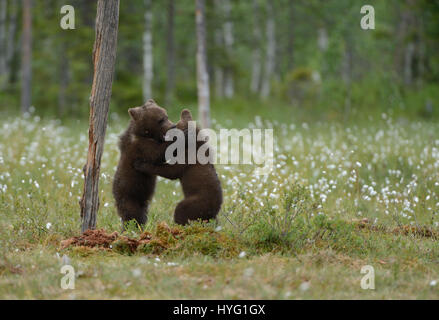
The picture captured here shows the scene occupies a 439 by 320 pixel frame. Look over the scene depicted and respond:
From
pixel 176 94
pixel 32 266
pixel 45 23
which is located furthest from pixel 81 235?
pixel 176 94

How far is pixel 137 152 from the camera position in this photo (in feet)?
21.3

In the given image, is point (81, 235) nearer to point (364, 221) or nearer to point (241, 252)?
point (241, 252)

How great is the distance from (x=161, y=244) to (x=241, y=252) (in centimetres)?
95

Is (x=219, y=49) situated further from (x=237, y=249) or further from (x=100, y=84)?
(x=237, y=249)

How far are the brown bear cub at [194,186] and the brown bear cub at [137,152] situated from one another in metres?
0.14

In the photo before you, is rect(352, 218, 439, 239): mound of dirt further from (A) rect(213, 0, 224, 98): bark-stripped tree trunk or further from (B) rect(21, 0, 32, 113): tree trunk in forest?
(A) rect(213, 0, 224, 98): bark-stripped tree trunk

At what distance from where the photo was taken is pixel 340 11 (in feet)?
102

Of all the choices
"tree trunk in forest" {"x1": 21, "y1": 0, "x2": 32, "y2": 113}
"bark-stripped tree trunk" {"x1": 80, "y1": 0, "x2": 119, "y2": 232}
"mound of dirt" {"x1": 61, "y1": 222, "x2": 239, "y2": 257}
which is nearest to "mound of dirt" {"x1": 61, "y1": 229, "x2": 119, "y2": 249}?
"mound of dirt" {"x1": 61, "y1": 222, "x2": 239, "y2": 257}

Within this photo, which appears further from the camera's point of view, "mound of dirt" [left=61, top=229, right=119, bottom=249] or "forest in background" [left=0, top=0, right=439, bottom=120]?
"forest in background" [left=0, top=0, right=439, bottom=120]

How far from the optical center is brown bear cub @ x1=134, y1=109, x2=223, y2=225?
634cm

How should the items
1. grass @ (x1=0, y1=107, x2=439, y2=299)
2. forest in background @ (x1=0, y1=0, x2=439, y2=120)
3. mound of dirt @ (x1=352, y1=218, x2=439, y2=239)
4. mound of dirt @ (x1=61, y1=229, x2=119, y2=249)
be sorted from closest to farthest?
grass @ (x1=0, y1=107, x2=439, y2=299) → mound of dirt @ (x1=61, y1=229, x2=119, y2=249) → mound of dirt @ (x1=352, y1=218, x2=439, y2=239) → forest in background @ (x1=0, y1=0, x2=439, y2=120)

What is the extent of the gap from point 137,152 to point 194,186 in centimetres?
88

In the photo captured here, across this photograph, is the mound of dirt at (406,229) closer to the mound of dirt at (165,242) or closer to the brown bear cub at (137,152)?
the mound of dirt at (165,242)

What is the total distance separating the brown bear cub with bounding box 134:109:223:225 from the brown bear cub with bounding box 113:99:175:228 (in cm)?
14
